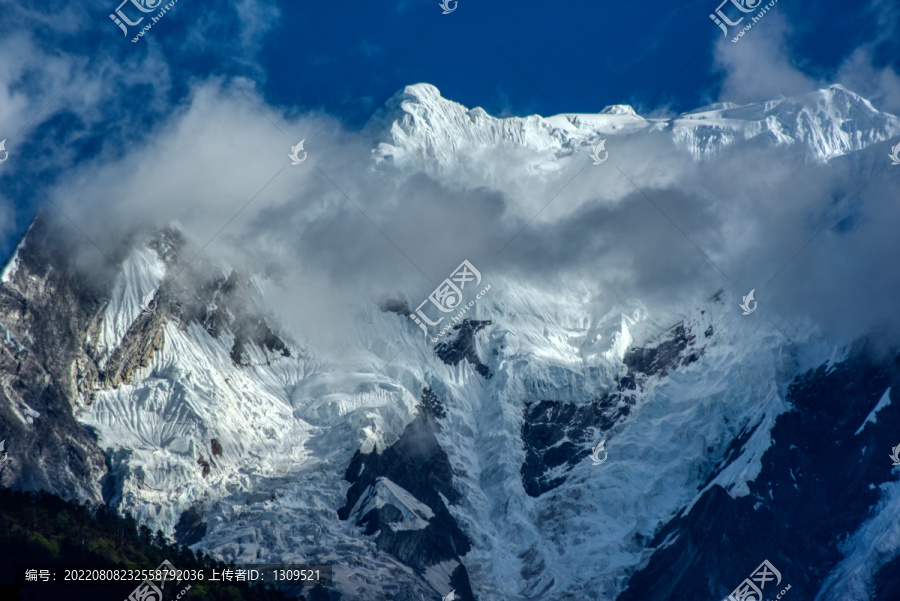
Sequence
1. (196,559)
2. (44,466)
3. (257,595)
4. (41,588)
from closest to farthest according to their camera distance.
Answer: (41,588) < (257,595) < (196,559) < (44,466)

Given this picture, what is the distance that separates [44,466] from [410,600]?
66468 mm

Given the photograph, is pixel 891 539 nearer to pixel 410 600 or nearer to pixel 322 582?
pixel 410 600

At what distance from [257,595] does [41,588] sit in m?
32.3

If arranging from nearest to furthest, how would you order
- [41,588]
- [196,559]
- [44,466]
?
Answer: [41,588], [196,559], [44,466]

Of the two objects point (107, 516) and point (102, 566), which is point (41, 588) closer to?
point (102, 566)

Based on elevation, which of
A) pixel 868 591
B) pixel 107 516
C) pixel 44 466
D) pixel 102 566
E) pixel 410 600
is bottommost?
pixel 868 591

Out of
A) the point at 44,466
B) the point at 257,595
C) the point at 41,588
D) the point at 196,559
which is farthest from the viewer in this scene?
the point at 44,466

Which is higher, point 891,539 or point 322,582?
point 322,582

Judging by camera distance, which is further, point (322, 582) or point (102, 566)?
point (322, 582)

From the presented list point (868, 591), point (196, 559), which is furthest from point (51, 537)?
point (868, 591)

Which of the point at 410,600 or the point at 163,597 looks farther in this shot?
the point at 410,600

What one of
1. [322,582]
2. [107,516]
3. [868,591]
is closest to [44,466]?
[107,516]

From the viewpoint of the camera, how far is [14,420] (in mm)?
198250

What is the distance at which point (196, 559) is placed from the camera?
185000 millimetres
